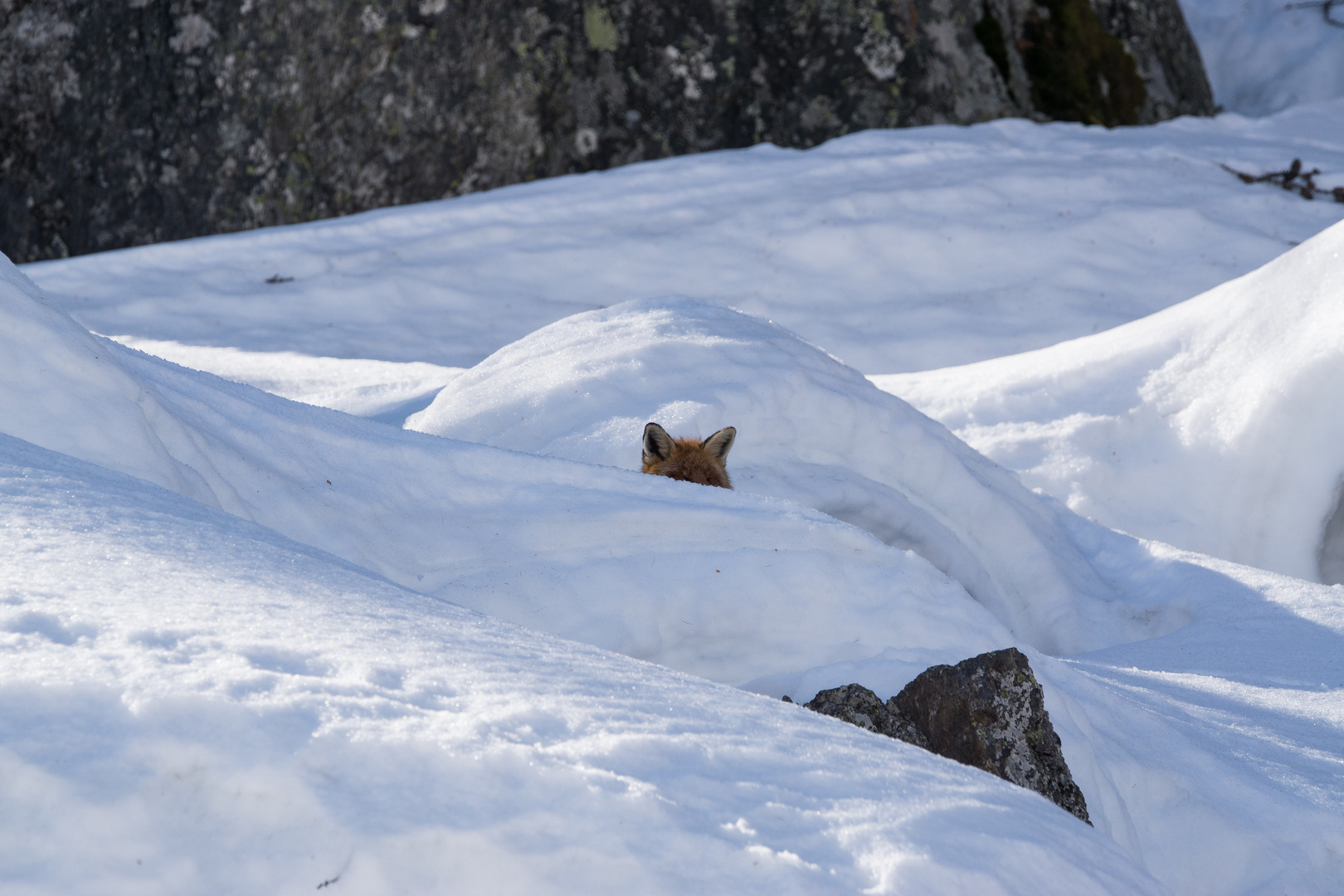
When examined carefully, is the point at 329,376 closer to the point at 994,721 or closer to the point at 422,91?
the point at 422,91

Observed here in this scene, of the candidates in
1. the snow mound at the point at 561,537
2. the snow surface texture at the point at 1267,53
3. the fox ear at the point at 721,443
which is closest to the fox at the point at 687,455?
the fox ear at the point at 721,443

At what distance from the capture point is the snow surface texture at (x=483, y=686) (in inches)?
49.5

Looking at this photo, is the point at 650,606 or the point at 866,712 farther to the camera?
the point at 650,606

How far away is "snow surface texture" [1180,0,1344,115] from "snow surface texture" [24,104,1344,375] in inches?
238

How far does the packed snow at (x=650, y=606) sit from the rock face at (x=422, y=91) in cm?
306

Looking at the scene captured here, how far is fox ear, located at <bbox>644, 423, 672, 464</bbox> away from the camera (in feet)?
12.7

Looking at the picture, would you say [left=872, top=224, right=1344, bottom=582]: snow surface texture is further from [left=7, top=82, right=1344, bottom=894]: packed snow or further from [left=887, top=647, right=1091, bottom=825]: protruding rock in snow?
[left=887, top=647, right=1091, bottom=825]: protruding rock in snow

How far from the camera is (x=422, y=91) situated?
10.5m

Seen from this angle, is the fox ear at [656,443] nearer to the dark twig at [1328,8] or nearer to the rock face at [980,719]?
the rock face at [980,719]

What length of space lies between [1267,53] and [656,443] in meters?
16.6

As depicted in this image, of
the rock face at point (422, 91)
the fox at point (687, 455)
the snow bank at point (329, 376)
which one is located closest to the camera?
the fox at point (687, 455)

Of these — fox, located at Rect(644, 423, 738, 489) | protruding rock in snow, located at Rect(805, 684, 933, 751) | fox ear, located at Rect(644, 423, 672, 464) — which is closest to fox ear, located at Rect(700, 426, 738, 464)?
fox, located at Rect(644, 423, 738, 489)

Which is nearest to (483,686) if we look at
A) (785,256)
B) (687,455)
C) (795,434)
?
(687,455)

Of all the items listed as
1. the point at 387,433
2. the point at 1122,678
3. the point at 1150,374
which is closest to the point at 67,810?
the point at 387,433
